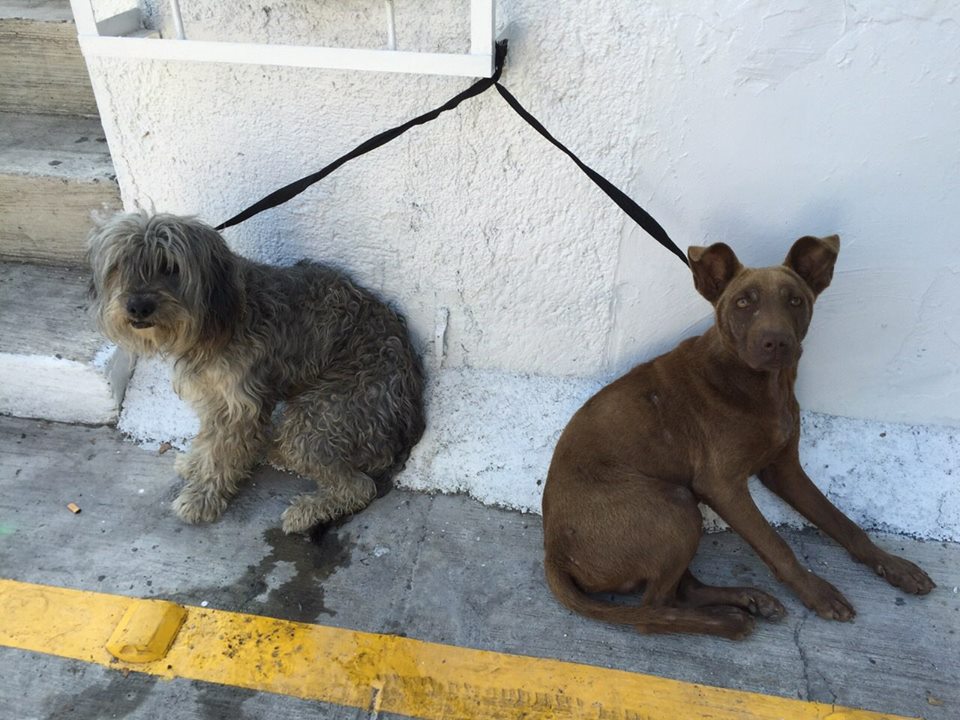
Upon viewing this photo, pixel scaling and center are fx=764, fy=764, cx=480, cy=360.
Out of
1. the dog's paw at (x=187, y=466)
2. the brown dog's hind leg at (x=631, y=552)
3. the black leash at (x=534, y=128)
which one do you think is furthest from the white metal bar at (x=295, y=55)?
the dog's paw at (x=187, y=466)

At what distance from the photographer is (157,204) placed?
3.84 metres

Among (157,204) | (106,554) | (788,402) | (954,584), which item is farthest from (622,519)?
(157,204)

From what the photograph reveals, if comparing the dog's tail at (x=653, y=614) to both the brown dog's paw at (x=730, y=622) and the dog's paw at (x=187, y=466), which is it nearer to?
the brown dog's paw at (x=730, y=622)

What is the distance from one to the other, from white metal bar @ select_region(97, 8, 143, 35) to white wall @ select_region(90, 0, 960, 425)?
10cm

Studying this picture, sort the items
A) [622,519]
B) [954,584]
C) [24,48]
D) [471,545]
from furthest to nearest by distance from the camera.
A: [24,48] < [471,545] < [954,584] < [622,519]

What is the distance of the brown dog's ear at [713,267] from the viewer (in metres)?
2.80

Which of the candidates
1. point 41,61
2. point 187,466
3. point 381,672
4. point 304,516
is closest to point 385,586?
point 381,672

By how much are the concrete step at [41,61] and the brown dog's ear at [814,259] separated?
13.0 ft

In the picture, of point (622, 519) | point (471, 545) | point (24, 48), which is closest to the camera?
point (622, 519)

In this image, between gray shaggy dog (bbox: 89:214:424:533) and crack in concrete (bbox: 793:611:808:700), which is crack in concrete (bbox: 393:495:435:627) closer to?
gray shaggy dog (bbox: 89:214:424:533)

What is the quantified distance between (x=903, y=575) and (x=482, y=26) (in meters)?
2.70

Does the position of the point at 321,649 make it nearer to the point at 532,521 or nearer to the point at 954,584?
the point at 532,521

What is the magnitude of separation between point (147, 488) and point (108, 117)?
1777 millimetres

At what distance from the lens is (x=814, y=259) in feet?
9.15
